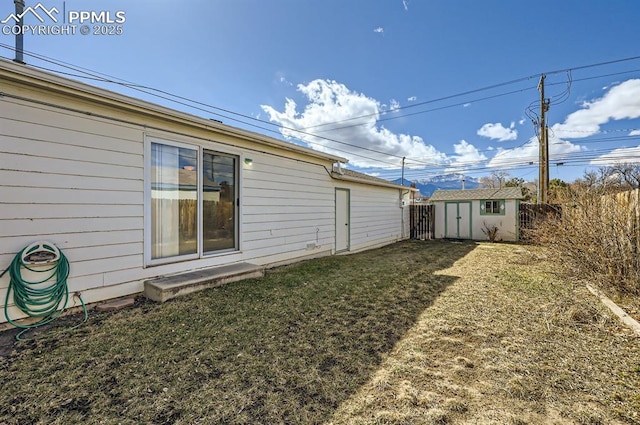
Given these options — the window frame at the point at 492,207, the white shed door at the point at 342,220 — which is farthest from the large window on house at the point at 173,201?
the window frame at the point at 492,207

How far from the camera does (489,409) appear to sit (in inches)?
68.6

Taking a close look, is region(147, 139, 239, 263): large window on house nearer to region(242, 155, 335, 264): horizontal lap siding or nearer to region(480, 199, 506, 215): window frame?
region(242, 155, 335, 264): horizontal lap siding

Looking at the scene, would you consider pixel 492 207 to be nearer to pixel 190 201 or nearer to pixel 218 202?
pixel 218 202

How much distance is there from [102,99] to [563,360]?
5664 mm

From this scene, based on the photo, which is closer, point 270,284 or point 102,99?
point 102,99

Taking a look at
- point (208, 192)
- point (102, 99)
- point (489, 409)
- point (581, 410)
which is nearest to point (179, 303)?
point (208, 192)

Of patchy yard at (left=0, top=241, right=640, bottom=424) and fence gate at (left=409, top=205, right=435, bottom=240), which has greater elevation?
fence gate at (left=409, top=205, right=435, bottom=240)

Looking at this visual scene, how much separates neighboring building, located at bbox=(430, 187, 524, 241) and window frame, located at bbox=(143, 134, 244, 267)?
1066 centimetres

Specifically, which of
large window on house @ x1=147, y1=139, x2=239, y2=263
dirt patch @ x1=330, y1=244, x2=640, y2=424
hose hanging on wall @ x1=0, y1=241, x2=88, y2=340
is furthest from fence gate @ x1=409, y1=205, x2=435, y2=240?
hose hanging on wall @ x1=0, y1=241, x2=88, y2=340

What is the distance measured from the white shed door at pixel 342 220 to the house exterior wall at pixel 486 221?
260 inches

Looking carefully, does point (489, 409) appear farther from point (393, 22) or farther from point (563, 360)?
point (393, 22)

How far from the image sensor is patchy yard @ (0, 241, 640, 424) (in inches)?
68.1

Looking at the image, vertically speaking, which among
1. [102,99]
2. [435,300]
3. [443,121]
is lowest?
[435,300]

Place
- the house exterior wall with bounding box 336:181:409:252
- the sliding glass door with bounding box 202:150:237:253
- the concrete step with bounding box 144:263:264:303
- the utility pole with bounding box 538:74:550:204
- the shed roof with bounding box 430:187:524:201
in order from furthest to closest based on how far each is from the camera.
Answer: the utility pole with bounding box 538:74:550:204
the shed roof with bounding box 430:187:524:201
the house exterior wall with bounding box 336:181:409:252
the sliding glass door with bounding box 202:150:237:253
the concrete step with bounding box 144:263:264:303
